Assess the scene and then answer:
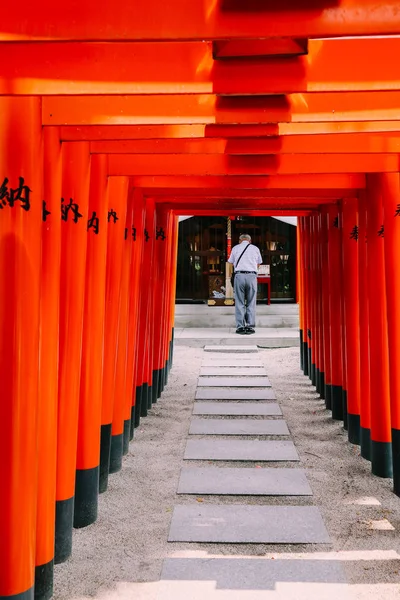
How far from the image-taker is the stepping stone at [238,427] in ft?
13.1

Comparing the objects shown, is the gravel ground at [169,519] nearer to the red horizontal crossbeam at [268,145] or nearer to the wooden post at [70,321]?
the wooden post at [70,321]

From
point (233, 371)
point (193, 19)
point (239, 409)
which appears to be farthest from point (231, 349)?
point (193, 19)

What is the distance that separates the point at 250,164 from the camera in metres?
2.81

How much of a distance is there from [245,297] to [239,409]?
4.50 metres

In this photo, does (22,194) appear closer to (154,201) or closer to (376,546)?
(376,546)

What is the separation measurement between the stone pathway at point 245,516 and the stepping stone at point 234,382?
90 cm

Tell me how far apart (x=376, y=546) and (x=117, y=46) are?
2.23 m

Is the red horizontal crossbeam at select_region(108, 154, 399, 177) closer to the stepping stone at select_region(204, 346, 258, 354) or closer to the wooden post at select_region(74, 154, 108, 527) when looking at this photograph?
the wooden post at select_region(74, 154, 108, 527)

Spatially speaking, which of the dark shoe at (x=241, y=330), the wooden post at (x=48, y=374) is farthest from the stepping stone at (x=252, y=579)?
the dark shoe at (x=241, y=330)

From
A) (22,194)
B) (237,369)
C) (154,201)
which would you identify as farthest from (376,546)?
(237,369)

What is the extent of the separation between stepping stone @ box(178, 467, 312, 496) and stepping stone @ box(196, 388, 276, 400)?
6.24ft

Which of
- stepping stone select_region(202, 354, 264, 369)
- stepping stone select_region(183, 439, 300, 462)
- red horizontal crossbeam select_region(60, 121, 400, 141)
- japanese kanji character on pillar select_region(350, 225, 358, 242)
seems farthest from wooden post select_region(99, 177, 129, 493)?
stepping stone select_region(202, 354, 264, 369)

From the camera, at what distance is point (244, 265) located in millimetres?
8719

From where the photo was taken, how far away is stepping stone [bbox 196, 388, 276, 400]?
16.9 feet
